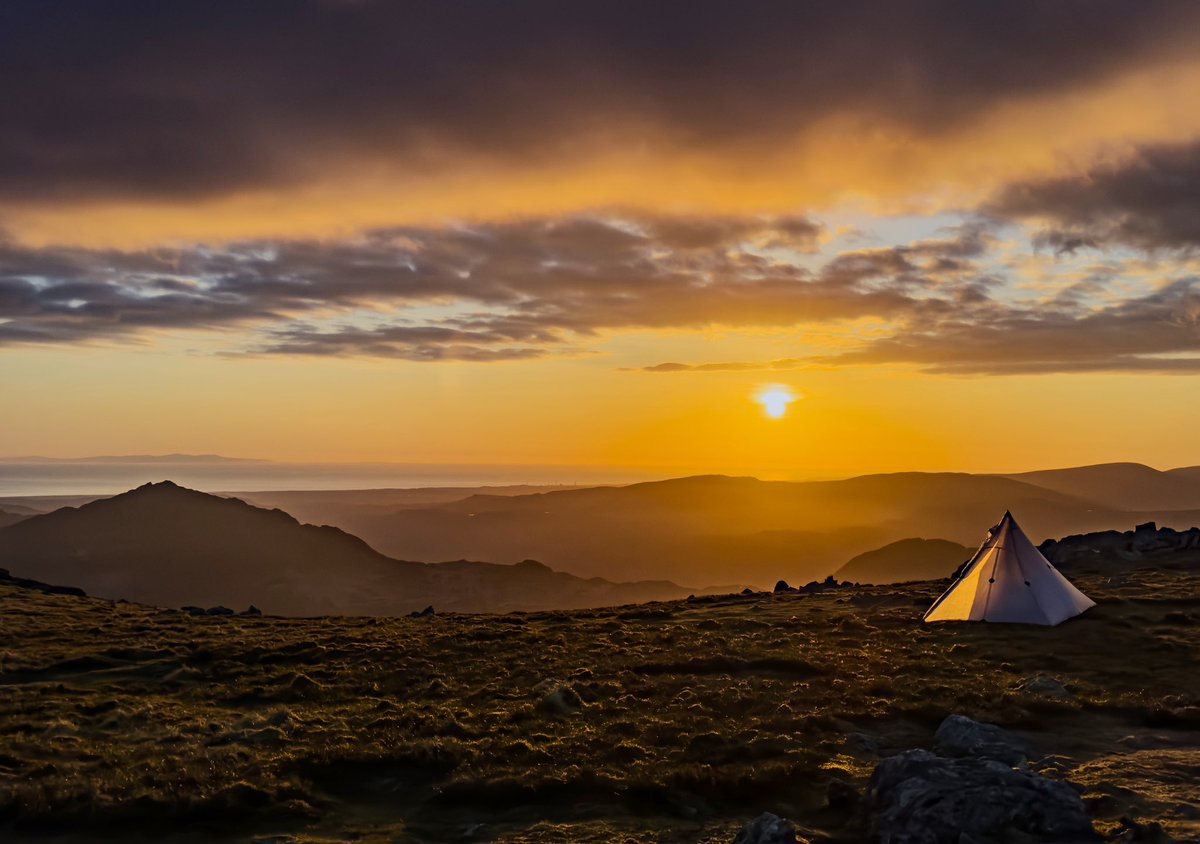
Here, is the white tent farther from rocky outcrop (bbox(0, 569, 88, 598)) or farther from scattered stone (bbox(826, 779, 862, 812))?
rocky outcrop (bbox(0, 569, 88, 598))

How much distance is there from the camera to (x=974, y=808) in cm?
1226

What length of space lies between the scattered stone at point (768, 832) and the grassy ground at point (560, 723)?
1.65 metres

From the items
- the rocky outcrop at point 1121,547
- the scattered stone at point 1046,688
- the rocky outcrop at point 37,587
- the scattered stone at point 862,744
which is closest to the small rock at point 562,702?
the scattered stone at point 862,744

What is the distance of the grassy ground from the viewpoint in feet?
48.5

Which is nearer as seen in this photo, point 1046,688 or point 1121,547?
point 1046,688

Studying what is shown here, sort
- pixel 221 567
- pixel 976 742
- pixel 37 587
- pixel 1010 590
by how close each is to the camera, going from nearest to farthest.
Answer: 1. pixel 976 742
2. pixel 1010 590
3. pixel 37 587
4. pixel 221 567

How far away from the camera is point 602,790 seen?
15.9m

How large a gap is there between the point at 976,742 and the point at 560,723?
9832 millimetres

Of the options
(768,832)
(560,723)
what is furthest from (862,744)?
(560,723)

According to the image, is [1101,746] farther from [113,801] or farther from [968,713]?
[113,801]

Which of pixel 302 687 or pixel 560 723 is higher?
pixel 560 723

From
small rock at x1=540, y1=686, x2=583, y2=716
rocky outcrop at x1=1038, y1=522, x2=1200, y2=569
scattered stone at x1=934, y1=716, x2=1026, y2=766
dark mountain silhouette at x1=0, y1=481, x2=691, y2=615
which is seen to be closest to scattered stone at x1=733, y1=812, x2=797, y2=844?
scattered stone at x1=934, y1=716, x2=1026, y2=766

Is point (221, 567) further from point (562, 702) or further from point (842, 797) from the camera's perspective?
point (842, 797)

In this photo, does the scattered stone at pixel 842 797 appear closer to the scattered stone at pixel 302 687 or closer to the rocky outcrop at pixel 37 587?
the scattered stone at pixel 302 687
